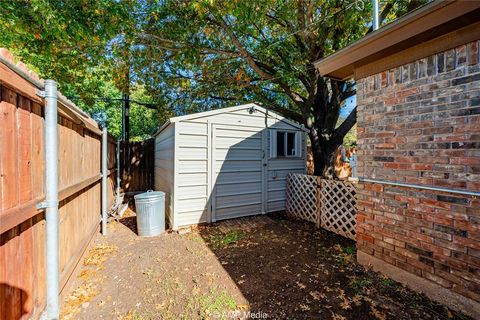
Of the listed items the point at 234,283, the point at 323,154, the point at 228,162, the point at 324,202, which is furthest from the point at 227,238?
the point at 323,154

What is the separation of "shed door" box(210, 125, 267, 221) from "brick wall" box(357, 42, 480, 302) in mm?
3079

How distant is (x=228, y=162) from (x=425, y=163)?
4.01m

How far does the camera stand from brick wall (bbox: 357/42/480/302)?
2336 millimetres

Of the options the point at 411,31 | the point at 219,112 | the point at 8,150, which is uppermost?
the point at 411,31

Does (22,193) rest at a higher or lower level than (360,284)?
higher

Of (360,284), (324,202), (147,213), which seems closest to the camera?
(360,284)

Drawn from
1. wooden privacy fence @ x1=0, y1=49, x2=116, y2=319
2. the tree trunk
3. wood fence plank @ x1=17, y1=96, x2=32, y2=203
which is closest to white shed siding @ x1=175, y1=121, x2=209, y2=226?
wooden privacy fence @ x1=0, y1=49, x2=116, y2=319

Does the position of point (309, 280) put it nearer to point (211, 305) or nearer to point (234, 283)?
point (234, 283)

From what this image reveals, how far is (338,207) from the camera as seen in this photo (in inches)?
195

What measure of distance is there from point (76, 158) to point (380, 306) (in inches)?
171

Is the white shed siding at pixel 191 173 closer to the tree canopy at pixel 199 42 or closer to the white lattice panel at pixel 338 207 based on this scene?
the tree canopy at pixel 199 42

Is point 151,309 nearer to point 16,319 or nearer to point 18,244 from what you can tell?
point 16,319

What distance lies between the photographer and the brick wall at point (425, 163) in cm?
234

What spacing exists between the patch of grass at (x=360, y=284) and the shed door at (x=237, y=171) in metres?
3.33
